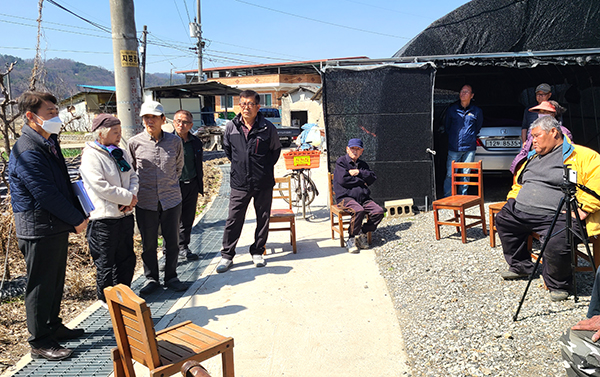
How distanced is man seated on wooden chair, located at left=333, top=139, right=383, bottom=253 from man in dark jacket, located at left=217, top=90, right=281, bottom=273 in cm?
117

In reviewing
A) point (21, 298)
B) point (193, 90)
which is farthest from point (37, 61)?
point (193, 90)

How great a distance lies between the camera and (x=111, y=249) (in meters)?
4.22

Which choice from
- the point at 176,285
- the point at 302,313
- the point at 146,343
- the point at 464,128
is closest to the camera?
the point at 146,343

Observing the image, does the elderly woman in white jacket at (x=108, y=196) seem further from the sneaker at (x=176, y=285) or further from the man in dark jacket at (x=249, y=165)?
the man in dark jacket at (x=249, y=165)

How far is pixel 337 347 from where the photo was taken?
378 cm

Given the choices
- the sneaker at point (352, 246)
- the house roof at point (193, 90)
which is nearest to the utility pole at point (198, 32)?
the house roof at point (193, 90)

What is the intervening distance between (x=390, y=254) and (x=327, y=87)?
10.4 feet

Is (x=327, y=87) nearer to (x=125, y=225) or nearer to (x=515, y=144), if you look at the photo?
(x=515, y=144)

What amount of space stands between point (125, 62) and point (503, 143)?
6.43m

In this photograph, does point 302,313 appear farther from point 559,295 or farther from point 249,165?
point 559,295

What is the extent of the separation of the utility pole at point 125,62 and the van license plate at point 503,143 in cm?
600

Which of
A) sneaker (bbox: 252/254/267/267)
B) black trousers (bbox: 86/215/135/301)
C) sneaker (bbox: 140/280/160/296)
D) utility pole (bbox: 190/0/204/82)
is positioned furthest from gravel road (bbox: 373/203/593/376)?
utility pole (bbox: 190/0/204/82)

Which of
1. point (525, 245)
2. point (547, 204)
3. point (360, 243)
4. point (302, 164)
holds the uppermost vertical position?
point (302, 164)

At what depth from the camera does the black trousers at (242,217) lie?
18.5ft
